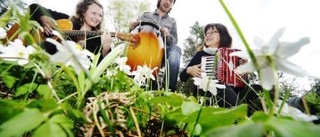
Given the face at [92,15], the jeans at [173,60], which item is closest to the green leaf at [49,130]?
the face at [92,15]

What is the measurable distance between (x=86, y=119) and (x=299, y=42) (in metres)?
0.23

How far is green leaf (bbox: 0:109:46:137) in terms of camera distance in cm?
28

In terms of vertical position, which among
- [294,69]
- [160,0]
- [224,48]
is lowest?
[224,48]

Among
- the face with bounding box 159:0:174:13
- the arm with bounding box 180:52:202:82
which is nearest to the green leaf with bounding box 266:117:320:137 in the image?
the arm with bounding box 180:52:202:82

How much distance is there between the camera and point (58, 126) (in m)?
0.33

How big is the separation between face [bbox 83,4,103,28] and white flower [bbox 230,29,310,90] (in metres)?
2.89

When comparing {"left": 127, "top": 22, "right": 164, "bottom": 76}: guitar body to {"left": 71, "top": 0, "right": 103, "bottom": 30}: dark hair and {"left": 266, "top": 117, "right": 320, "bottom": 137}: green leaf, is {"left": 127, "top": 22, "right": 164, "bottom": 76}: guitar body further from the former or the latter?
{"left": 266, "top": 117, "right": 320, "bottom": 137}: green leaf

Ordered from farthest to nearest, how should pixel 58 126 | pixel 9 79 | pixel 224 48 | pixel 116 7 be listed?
1. pixel 116 7
2. pixel 224 48
3. pixel 9 79
4. pixel 58 126

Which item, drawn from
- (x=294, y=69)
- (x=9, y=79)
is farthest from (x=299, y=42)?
(x=9, y=79)

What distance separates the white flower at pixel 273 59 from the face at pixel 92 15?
114 inches

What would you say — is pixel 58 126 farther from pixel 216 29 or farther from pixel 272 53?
pixel 216 29

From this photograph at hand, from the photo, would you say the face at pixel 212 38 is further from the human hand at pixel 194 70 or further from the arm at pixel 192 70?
the human hand at pixel 194 70

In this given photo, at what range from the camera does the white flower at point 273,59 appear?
A: 35cm

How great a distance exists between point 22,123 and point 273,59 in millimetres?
237
